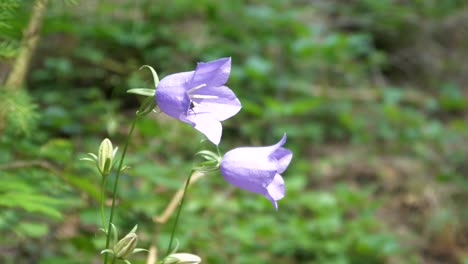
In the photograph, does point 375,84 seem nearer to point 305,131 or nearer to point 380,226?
point 305,131

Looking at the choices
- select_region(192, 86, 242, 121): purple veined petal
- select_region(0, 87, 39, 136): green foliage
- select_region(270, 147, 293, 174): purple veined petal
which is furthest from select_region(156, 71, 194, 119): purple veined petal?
select_region(0, 87, 39, 136): green foliage

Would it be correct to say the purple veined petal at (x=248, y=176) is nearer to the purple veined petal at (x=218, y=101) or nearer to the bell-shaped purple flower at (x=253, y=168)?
the bell-shaped purple flower at (x=253, y=168)

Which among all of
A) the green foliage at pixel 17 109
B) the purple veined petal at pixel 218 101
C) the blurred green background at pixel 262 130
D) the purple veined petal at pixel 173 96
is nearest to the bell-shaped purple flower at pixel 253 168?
the purple veined petal at pixel 218 101

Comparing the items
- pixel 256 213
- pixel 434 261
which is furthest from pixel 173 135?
pixel 434 261

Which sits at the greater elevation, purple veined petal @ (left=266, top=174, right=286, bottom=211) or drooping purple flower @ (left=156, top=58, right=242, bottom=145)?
drooping purple flower @ (left=156, top=58, right=242, bottom=145)

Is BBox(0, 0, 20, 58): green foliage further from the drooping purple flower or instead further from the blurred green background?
the drooping purple flower

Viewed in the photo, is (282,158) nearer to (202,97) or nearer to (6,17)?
(202,97)
